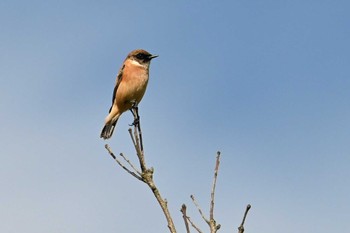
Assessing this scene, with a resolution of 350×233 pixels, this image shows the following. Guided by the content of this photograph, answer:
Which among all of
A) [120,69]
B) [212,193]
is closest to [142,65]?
[120,69]

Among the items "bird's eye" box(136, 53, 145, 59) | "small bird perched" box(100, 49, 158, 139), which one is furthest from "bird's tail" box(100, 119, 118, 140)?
"bird's eye" box(136, 53, 145, 59)

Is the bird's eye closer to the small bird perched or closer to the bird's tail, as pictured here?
the small bird perched

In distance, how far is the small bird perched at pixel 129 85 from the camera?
540 inches

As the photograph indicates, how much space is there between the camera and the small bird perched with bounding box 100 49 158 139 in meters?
13.7

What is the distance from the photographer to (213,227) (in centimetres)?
443

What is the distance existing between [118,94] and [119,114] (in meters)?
0.50

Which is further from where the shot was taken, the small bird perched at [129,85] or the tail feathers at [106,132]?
the tail feathers at [106,132]

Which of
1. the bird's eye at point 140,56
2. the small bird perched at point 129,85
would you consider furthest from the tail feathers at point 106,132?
the bird's eye at point 140,56

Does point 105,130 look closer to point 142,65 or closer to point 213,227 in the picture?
point 142,65

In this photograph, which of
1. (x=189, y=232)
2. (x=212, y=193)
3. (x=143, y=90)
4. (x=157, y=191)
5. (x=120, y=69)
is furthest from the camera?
(x=120, y=69)

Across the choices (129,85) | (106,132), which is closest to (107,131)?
(106,132)

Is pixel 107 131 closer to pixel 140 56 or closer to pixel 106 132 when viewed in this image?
pixel 106 132

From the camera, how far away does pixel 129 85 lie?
13.8 metres

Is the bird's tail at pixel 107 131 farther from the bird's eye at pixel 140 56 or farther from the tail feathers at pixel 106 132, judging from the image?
the bird's eye at pixel 140 56
